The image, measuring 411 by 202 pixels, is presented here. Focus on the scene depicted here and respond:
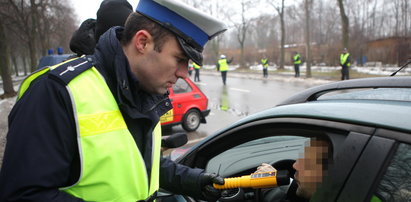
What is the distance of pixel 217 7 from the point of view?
37.3 metres

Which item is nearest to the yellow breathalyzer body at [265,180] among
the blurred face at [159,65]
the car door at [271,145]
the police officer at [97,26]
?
the car door at [271,145]

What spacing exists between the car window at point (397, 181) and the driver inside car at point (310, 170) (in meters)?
0.23

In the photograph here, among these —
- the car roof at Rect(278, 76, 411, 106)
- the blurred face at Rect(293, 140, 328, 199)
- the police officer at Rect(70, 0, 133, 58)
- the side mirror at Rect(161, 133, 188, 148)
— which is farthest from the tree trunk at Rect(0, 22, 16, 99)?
the blurred face at Rect(293, 140, 328, 199)

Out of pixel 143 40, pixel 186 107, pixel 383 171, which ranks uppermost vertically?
pixel 143 40

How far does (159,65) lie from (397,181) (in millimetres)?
1042

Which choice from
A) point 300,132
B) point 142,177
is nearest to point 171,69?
point 142,177

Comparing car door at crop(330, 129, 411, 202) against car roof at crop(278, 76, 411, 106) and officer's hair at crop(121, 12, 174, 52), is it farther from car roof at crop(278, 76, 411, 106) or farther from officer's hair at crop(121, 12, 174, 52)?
officer's hair at crop(121, 12, 174, 52)

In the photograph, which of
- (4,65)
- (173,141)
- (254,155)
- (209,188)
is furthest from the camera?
(4,65)

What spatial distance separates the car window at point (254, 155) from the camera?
221 cm

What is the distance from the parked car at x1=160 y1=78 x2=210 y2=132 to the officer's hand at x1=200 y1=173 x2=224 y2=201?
4220 millimetres

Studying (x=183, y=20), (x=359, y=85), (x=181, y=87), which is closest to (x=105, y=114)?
(x=183, y=20)

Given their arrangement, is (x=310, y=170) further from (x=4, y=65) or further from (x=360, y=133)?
(x=4, y=65)

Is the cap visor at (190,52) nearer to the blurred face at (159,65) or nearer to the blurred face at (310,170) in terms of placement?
the blurred face at (159,65)

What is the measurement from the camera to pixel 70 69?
112 centimetres
